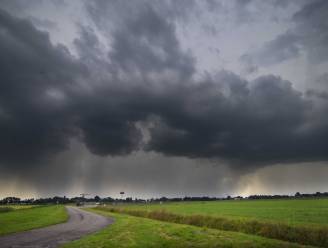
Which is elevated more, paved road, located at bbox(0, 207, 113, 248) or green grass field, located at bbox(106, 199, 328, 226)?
green grass field, located at bbox(106, 199, 328, 226)

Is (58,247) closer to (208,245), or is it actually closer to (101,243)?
(101,243)

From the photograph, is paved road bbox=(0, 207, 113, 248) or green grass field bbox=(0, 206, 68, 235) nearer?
paved road bbox=(0, 207, 113, 248)

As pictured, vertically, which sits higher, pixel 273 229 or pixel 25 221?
pixel 25 221

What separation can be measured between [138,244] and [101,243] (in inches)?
106

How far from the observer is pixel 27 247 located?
2198 cm

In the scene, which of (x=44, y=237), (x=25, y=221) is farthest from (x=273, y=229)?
(x=25, y=221)

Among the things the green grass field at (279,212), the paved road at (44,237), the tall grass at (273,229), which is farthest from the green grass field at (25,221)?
the green grass field at (279,212)

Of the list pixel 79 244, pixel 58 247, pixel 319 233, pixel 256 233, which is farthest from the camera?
pixel 256 233

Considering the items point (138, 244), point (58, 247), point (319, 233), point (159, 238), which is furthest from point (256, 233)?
point (58, 247)

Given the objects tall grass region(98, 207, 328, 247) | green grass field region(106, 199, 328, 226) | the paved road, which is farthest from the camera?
green grass field region(106, 199, 328, 226)

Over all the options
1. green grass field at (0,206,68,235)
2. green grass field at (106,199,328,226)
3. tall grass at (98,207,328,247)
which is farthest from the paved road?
green grass field at (106,199,328,226)

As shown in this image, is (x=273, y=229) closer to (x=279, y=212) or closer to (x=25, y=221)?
(x=279, y=212)

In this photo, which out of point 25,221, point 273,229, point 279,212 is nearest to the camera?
Answer: point 273,229

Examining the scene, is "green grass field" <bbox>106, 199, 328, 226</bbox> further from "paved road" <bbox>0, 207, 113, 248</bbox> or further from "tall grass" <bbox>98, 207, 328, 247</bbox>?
"paved road" <bbox>0, 207, 113, 248</bbox>
